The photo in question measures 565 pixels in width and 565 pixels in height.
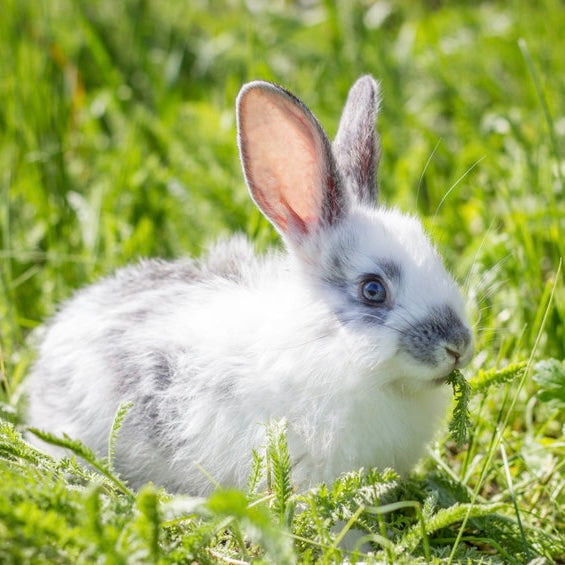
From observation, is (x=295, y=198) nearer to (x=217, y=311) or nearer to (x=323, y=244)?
(x=323, y=244)

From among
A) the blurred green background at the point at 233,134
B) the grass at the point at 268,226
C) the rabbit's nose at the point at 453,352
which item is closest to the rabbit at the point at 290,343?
the rabbit's nose at the point at 453,352

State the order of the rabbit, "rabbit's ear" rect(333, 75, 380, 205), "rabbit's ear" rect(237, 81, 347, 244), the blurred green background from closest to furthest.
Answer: the rabbit < "rabbit's ear" rect(237, 81, 347, 244) < "rabbit's ear" rect(333, 75, 380, 205) < the blurred green background

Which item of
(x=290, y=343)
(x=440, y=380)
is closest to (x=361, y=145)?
(x=290, y=343)

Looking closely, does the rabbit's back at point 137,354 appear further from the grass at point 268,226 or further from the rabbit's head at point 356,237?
the rabbit's head at point 356,237

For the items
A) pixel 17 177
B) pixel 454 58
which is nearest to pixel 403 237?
pixel 17 177

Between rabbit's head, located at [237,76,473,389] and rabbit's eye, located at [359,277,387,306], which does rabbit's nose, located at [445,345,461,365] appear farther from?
rabbit's eye, located at [359,277,387,306]

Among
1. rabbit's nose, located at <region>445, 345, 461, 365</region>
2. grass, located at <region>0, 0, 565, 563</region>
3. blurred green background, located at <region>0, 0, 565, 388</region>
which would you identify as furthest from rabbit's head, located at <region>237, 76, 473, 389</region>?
blurred green background, located at <region>0, 0, 565, 388</region>

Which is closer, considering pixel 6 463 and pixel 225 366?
pixel 6 463
